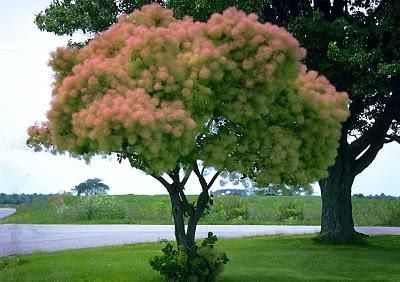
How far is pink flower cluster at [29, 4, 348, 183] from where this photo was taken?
34.3 ft

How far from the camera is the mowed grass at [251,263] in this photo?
1414 centimetres

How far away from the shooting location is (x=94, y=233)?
2538 centimetres

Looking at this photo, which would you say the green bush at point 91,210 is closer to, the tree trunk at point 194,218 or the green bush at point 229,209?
the green bush at point 229,209

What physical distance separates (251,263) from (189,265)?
3.46m

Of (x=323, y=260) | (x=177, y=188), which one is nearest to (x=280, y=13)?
(x=323, y=260)

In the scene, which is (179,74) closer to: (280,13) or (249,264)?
(249,264)

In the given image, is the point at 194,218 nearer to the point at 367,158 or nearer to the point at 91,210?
the point at 367,158

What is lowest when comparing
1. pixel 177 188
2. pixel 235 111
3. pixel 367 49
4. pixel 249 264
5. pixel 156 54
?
pixel 249 264

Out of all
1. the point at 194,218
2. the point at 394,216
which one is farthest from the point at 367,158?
the point at 394,216

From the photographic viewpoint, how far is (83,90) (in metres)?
11.0

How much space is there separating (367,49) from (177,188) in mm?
7548

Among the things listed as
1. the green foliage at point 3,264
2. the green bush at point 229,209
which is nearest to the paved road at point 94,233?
the green bush at point 229,209

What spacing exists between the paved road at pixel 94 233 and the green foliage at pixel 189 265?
A: 8599 millimetres

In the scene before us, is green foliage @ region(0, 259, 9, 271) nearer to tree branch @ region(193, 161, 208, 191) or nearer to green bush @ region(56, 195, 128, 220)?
tree branch @ region(193, 161, 208, 191)
